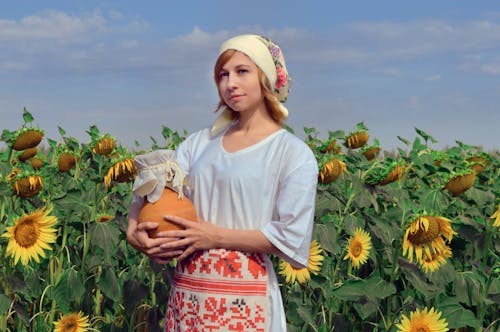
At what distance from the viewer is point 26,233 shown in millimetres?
3664

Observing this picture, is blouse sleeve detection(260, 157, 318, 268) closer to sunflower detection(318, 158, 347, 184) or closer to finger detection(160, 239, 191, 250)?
finger detection(160, 239, 191, 250)

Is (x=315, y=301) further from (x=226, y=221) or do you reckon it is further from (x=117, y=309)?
(x=226, y=221)

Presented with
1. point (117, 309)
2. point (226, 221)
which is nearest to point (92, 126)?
point (117, 309)

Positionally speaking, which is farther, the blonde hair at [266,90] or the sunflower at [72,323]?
the sunflower at [72,323]

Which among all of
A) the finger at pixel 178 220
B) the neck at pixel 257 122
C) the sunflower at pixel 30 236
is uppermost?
the neck at pixel 257 122

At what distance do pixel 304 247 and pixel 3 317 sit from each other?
72.7 inches

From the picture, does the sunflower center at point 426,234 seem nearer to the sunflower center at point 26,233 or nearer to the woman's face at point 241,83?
the woman's face at point 241,83

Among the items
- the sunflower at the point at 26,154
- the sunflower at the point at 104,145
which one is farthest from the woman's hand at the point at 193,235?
the sunflower at the point at 26,154

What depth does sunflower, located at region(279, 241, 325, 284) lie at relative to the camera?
158 inches

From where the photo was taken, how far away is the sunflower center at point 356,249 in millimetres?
4080

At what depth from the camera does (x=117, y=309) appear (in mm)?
4340

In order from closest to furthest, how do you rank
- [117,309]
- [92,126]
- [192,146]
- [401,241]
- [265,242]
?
[265,242], [192,146], [401,241], [117,309], [92,126]

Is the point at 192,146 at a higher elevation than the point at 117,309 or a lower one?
higher

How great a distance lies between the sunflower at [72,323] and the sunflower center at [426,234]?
1.61 metres
